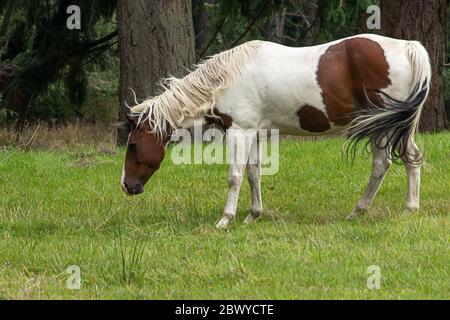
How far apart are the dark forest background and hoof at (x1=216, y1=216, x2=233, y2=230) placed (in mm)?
5517

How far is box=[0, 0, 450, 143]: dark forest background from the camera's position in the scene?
14391 mm

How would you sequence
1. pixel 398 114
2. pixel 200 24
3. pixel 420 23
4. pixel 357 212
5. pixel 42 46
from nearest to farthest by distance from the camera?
1. pixel 398 114
2. pixel 357 212
3. pixel 420 23
4. pixel 42 46
5. pixel 200 24

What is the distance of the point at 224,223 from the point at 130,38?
19.3 feet

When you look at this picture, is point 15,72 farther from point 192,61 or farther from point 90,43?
point 192,61

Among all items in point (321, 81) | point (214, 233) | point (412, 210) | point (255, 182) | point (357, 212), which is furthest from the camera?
point (255, 182)

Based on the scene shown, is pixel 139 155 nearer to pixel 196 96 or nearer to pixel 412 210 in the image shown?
pixel 196 96

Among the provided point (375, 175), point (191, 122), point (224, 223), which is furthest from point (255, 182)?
point (375, 175)

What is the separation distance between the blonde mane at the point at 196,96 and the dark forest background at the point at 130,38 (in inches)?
197

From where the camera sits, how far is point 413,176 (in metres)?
9.52

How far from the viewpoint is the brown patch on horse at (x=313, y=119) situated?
366 inches

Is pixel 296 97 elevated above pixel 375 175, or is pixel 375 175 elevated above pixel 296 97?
pixel 296 97

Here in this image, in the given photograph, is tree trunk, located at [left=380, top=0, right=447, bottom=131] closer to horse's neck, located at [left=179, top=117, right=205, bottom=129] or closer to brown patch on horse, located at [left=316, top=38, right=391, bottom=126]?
brown patch on horse, located at [left=316, top=38, right=391, bottom=126]

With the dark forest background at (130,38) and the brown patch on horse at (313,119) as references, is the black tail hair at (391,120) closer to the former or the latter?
the brown patch on horse at (313,119)

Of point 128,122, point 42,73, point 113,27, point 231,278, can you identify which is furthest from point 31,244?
point 113,27
